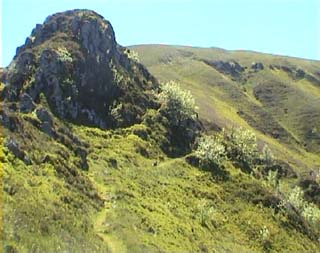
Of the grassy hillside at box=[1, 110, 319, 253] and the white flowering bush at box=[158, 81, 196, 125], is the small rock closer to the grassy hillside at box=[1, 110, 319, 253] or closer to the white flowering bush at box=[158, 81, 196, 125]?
the grassy hillside at box=[1, 110, 319, 253]

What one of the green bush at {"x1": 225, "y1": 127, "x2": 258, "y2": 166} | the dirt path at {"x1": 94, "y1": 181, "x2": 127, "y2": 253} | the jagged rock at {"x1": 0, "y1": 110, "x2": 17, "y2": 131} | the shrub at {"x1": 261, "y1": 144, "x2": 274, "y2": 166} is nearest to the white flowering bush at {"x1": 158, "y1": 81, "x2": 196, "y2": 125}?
the green bush at {"x1": 225, "y1": 127, "x2": 258, "y2": 166}

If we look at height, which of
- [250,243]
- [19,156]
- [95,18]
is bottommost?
[250,243]

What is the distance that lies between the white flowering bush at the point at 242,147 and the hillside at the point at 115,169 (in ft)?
0.87

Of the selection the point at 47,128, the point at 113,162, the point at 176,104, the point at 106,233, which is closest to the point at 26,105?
the point at 47,128

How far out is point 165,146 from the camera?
89875mm

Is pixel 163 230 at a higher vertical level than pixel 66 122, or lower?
lower

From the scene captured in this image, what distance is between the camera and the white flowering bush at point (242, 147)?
96.5 m

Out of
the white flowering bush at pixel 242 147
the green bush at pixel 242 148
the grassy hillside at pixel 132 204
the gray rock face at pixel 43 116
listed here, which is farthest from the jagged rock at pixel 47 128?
the white flowering bush at pixel 242 147

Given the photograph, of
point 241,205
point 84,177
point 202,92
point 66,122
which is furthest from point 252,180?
point 202,92

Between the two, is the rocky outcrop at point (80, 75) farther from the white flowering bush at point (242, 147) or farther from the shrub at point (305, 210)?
the shrub at point (305, 210)

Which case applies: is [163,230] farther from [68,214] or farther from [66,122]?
[66,122]

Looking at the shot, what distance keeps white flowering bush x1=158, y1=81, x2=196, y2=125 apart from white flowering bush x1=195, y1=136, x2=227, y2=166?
7.55 meters

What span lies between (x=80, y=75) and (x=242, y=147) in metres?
29.5

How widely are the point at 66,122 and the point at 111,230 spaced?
1269 inches
